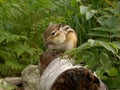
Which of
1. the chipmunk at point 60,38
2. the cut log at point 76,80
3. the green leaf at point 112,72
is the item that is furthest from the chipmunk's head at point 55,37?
the cut log at point 76,80

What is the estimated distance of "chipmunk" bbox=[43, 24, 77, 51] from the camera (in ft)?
18.3

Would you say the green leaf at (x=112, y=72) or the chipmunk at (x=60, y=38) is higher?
the chipmunk at (x=60, y=38)

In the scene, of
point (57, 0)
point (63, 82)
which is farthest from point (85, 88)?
point (57, 0)

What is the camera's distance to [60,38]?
221 inches

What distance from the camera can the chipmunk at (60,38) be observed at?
18.3 feet

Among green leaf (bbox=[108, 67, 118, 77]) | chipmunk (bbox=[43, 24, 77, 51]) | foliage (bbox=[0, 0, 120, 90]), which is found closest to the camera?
green leaf (bbox=[108, 67, 118, 77])

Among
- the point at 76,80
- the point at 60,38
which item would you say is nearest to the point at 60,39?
the point at 60,38

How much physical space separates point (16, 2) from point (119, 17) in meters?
3.48

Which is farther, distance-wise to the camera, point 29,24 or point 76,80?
point 29,24

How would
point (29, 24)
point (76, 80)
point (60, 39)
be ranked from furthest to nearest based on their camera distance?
point (29, 24)
point (60, 39)
point (76, 80)

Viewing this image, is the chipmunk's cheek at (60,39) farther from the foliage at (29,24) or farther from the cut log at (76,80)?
the foliage at (29,24)

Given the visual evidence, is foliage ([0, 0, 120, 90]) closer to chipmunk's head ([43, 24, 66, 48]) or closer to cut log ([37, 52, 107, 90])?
chipmunk's head ([43, 24, 66, 48])

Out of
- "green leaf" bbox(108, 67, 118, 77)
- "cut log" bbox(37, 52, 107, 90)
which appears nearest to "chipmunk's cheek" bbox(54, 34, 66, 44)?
"green leaf" bbox(108, 67, 118, 77)

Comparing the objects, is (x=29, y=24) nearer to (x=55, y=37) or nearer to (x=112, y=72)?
(x=55, y=37)
